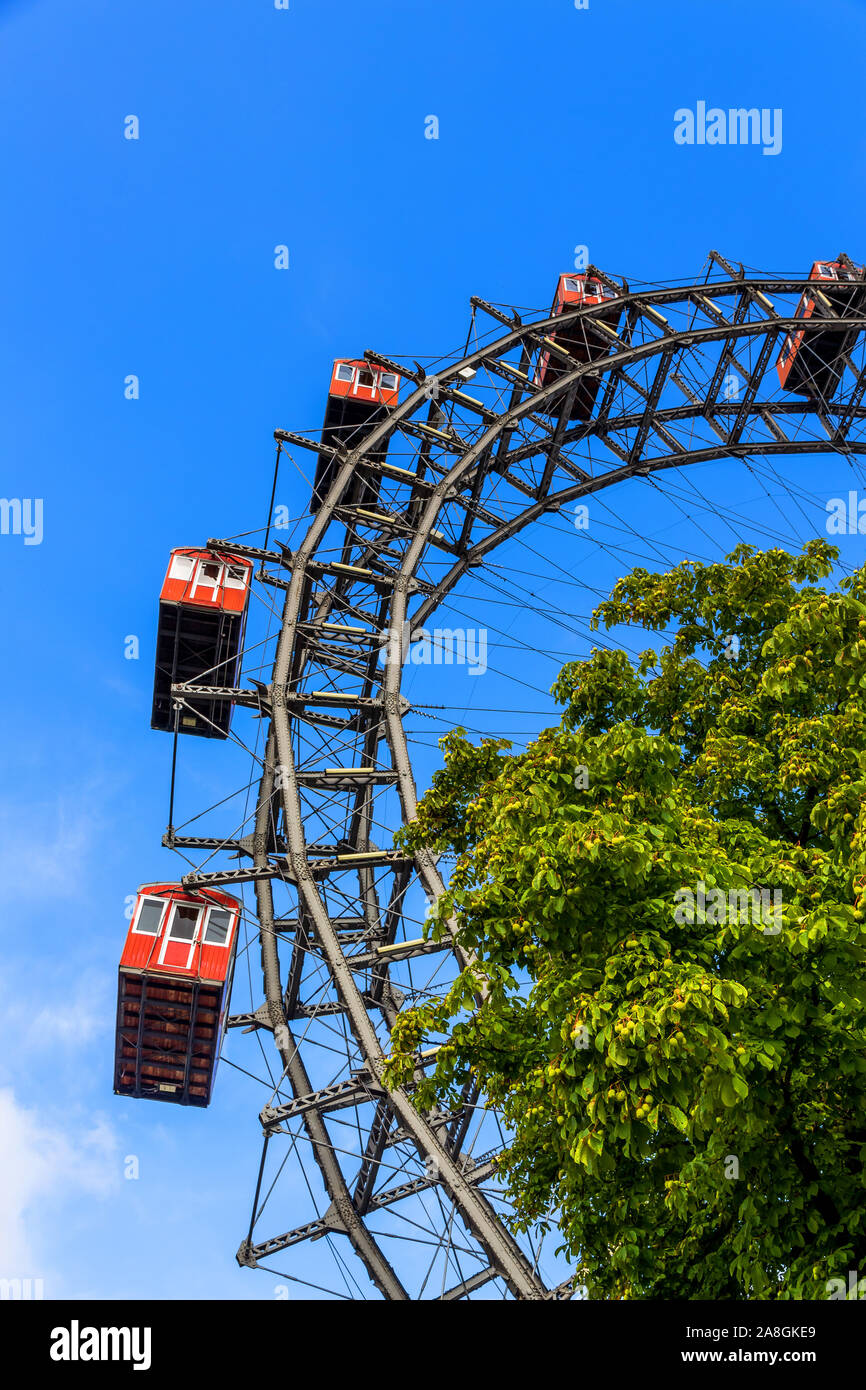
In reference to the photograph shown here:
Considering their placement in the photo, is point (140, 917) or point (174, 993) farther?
point (140, 917)

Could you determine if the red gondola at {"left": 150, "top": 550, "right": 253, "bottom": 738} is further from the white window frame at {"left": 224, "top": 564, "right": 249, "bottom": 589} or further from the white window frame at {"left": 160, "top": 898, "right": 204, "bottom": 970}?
the white window frame at {"left": 160, "top": 898, "right": 204, "bottom": 970}

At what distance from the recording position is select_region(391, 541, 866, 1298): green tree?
10.2 m

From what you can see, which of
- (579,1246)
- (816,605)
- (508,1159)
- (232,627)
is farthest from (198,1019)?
(816,605)

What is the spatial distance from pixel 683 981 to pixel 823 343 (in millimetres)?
36258

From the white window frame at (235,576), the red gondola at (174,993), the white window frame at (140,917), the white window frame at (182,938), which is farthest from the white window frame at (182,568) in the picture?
the white window frame at (182,938)

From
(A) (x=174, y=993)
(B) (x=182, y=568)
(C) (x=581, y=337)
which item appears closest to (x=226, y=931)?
(A) (x=174, y=993)

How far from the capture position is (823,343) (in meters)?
41.7

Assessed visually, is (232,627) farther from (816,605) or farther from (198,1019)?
(816,605)

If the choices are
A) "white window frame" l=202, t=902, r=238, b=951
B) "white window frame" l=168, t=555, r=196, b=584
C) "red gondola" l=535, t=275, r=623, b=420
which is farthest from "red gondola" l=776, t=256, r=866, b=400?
"white window frame" l=202, t=902, r=238, b=951

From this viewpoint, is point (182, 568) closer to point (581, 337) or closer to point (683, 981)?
point (581, 337)

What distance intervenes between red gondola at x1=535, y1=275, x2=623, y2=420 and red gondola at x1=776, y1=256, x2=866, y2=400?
6.09 metres

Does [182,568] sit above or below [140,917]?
above
